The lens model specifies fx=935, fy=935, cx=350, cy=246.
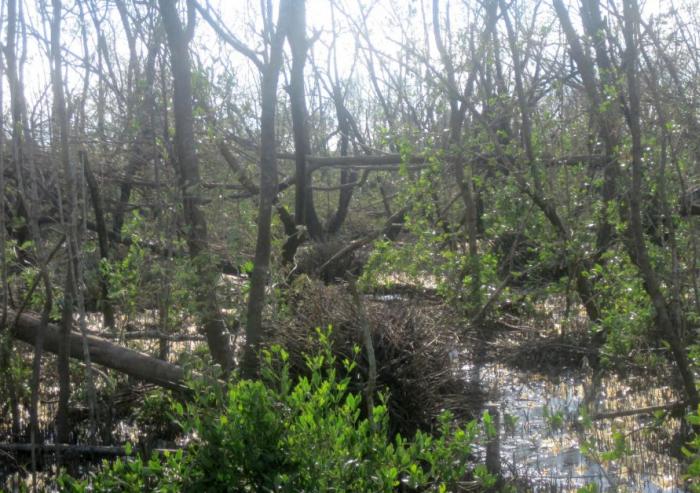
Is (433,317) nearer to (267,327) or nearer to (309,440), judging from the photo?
(267,327)

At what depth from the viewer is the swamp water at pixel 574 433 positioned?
17.2 feet

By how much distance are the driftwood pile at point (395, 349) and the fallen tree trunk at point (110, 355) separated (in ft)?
2.61

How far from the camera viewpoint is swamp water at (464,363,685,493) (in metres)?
5.25

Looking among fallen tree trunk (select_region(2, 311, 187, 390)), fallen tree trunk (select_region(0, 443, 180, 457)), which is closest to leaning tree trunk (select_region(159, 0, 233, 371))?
fallen tree trunk (select_region(2, 311, 187, 390))

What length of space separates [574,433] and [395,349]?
4.23 feet

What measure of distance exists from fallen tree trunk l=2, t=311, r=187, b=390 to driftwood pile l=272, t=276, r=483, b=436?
0.80 metres

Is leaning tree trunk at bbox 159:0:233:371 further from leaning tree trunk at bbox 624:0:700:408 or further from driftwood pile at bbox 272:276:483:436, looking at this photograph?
leaning tree trunk at bbox 624:0:700:408

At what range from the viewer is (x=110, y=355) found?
21.6ft

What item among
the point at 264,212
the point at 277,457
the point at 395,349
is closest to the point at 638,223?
the point at 395,349

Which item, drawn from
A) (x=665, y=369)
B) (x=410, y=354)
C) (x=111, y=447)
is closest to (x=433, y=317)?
(x=410, y=354)

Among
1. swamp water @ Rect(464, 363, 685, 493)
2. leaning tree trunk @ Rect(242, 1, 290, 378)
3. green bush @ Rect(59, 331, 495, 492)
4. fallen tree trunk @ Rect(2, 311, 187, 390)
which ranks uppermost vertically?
leaning tree trunk @ Rect(242, 1, 290, 378)

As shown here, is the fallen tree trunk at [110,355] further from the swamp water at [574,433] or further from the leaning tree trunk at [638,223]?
the leaning tree trunk at [638,223]

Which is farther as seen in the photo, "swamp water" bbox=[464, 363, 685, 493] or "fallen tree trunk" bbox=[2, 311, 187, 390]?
"fallen tree trunk" bbox=[2, 311, 187, 390]

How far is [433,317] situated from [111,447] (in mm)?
2453
